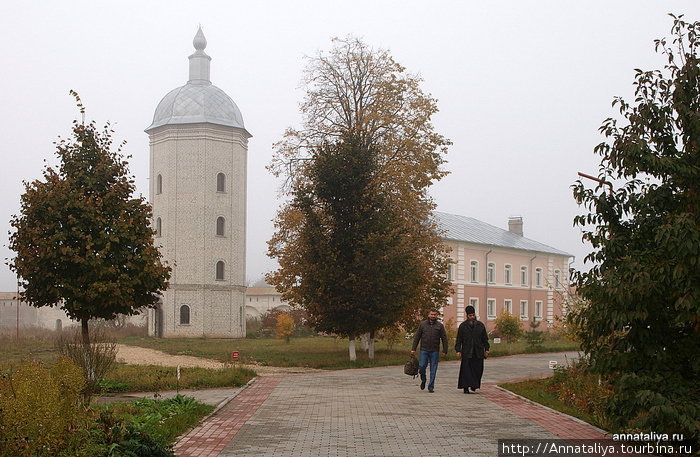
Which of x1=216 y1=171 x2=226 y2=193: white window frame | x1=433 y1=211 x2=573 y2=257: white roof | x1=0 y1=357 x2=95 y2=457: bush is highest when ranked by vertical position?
x1=216 y1=171 x2=226 y2=193: white window frame

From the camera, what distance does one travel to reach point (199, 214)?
175 ft

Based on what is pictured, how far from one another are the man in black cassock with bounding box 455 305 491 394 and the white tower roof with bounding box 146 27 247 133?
40.0m

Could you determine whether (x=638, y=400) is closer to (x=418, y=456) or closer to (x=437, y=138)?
(x=418, y=456)

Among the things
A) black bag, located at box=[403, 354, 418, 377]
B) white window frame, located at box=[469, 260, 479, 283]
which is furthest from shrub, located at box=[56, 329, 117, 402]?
white window frame, located at box=[469, 260, 479, 283]

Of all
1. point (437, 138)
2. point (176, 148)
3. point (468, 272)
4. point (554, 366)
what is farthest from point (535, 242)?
point (554, 366)

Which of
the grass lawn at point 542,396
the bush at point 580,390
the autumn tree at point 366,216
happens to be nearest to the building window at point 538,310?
the autumn tree at point 366,216

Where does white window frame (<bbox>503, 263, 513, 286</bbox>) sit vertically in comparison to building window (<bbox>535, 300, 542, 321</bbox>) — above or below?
above

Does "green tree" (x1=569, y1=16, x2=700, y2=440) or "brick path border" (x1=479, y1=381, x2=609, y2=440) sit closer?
"green tree" (x1=569, y1=16, x2=700, y2=440)

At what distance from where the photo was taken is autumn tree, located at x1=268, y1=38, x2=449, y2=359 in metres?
24.8

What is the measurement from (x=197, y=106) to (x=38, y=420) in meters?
49.8

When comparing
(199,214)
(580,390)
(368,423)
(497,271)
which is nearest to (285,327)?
(199,214)

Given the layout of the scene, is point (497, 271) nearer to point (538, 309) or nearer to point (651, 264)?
point (538, 309)

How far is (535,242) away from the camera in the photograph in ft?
220

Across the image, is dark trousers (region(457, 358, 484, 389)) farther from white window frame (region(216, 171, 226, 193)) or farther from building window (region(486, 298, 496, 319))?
building window (region(486, 298, 496, 319))
